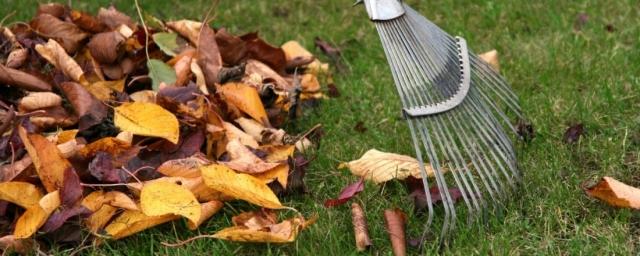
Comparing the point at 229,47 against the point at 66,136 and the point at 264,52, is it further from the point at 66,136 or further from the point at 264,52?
the point at 66,136

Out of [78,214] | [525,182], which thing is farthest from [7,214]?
[525,182]

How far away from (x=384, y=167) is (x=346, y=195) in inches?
8.0

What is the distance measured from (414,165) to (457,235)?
0.37 meters

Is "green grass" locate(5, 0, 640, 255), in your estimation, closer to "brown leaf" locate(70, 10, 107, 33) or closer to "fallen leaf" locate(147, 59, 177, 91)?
"fallen leaf" locate(147, 59, 177, 91)

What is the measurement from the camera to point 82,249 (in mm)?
2113

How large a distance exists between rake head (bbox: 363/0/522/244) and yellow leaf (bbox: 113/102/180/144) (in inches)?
24.7

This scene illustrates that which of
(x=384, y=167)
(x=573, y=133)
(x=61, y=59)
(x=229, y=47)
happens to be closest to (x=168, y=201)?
(x=384, y=167)

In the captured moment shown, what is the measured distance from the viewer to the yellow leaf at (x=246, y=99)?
105 inches

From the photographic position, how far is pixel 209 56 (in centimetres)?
290

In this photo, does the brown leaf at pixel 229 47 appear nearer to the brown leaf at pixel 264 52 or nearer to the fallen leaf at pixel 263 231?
the brown leaf at pixel 264 52

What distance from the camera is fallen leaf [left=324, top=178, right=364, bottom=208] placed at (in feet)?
7.30

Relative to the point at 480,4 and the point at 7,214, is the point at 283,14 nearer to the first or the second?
the point at 480,4

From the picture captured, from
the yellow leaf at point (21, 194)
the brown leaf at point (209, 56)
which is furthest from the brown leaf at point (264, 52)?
the yellow leaf at point (21, 194)

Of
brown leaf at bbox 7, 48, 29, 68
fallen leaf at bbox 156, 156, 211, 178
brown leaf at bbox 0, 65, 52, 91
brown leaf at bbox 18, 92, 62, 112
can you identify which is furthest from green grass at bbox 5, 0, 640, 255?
brown leaf at bbox 7, 48, 29, 68
